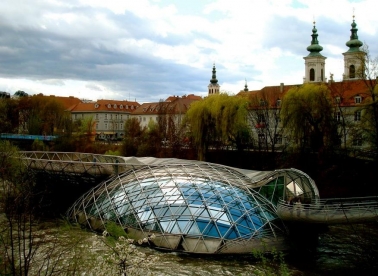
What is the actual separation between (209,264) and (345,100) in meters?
49.2

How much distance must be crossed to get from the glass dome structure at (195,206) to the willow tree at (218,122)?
80.6ft

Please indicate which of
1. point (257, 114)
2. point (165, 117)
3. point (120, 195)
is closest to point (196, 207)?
point (120, 195)

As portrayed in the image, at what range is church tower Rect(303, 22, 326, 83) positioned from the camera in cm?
8519

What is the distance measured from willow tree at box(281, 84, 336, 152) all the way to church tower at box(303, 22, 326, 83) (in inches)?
1569

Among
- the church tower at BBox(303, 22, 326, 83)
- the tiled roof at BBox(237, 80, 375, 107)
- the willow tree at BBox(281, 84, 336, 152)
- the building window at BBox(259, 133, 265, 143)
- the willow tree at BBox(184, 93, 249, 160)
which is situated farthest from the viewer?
the church tower at BBox(303, 22, 326, 83)

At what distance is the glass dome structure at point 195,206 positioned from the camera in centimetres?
2130

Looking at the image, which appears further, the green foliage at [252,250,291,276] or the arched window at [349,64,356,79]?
the arched window at [349,64,356,79]

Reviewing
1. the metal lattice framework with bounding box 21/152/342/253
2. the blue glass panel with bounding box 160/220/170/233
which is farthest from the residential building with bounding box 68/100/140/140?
the blue glass panel with bounding box 160/220/170/233

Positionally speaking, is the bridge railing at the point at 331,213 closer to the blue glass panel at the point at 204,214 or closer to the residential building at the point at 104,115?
the blue glass panel at the point at 204,214

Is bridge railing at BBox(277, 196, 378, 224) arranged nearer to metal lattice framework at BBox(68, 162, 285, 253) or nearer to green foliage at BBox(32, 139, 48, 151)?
metal lattice framework at BBox(68, 162, 285, 253)

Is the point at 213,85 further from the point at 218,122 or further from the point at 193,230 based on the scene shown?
the point at 193,230

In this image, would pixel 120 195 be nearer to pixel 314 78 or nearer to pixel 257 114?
pixel 257 114

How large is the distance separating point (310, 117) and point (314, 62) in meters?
43.5

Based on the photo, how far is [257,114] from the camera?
186ft
